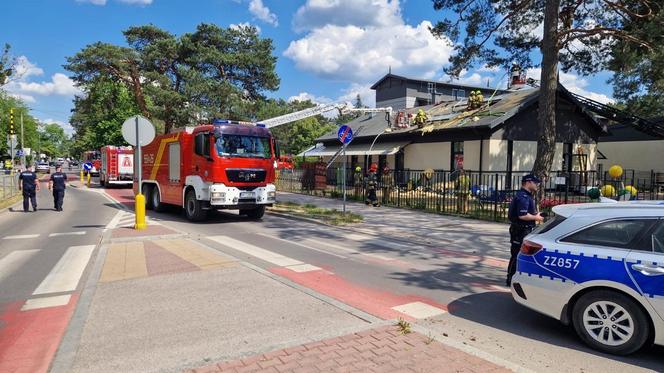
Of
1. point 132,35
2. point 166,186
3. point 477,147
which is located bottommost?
point 166,186

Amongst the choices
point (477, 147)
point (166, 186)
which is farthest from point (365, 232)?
point (477, 147)

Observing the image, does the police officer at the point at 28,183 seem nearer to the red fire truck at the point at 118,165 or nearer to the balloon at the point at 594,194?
the red fire truck at the point at 118,165

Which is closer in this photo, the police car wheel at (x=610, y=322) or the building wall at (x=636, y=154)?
the police car wheel at (x=610, y=322)

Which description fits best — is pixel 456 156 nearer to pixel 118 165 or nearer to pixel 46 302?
pixel 118 165

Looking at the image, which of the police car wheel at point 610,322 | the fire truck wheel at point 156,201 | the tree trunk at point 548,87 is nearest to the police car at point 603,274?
the police car wheel at point 610,322

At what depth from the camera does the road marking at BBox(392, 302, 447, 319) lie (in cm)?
528

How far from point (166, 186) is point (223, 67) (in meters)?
26.0

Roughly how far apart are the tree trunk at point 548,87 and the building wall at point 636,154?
24.0 meters

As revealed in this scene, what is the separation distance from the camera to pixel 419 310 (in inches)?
215

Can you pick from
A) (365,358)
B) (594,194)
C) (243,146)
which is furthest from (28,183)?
(594,194)

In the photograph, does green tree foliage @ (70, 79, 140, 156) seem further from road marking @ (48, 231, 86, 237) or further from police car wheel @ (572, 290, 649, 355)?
police car wheel @ (572, 290, 649, 355)

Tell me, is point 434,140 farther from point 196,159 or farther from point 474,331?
point 474,331

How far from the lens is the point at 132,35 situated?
3894cm

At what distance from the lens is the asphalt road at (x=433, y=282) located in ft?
14.0
